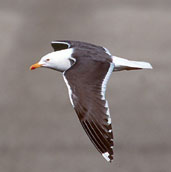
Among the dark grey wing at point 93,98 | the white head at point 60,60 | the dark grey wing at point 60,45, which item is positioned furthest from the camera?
the dark grey wing at point 60,45

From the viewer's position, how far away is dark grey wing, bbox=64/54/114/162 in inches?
184

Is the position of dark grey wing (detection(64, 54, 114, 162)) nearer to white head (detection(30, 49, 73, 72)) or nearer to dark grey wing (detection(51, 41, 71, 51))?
white head (detection(30, 49, 73, 72))

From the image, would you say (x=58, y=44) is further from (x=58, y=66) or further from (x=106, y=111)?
(x=106, y=111)

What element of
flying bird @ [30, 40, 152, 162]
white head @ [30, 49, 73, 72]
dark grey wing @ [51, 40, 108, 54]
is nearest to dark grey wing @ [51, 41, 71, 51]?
dark grey wing @ [51, 40, 108, 54]

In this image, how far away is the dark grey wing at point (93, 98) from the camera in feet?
15.4

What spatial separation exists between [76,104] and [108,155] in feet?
1.50

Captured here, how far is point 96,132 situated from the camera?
15.4ft

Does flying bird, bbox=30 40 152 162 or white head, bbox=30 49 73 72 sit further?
white head, bbox=30 49 73 72

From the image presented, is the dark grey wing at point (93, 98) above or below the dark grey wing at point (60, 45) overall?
above

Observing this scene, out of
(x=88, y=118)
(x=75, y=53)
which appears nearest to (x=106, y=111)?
(x=88, y=118)

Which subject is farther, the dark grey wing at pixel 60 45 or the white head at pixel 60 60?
the dark grey wing at pixel 60 45

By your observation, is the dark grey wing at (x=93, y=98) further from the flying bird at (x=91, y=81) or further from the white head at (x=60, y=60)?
the white head at (x=60, y=60)

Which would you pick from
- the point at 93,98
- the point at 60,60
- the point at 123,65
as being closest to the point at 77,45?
→ the point at 60,60

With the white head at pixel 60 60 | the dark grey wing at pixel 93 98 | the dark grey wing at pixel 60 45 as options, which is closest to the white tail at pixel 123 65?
the dark grey wing at pixel 93 98
